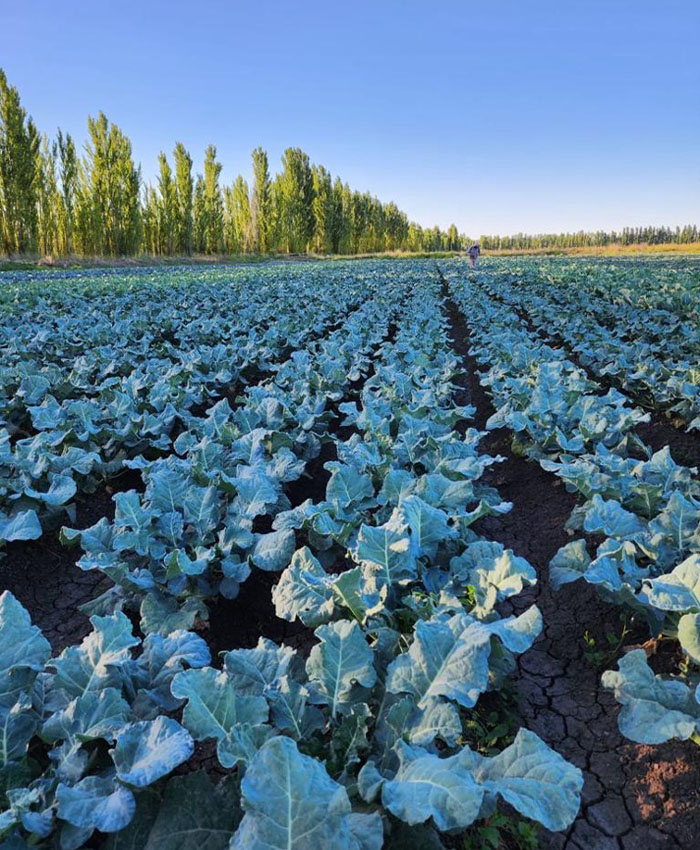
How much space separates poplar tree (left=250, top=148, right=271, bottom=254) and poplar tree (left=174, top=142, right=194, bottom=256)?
9.06 meters

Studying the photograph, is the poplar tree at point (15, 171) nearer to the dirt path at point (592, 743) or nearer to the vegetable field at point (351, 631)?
the vegetable field at point (351, 631)

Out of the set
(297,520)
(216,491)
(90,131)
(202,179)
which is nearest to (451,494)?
(297,520)

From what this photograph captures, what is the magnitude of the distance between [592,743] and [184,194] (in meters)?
45.9

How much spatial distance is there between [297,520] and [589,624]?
130 centimetres

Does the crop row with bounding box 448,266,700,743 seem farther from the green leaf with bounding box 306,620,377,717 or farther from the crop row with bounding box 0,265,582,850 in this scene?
the green leaf with bounding box 306,620,377,717

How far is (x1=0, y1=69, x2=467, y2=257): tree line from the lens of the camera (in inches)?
1183

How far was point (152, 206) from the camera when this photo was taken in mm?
41031

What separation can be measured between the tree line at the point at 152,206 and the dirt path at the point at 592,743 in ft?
115

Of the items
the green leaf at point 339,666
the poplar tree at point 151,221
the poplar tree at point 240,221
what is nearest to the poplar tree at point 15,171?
the poplar tree at point 151,221

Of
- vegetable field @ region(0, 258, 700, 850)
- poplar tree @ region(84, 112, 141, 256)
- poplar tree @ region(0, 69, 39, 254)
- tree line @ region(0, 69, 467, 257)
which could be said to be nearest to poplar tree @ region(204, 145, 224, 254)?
tree line @ region(0, 69, 467, 257)

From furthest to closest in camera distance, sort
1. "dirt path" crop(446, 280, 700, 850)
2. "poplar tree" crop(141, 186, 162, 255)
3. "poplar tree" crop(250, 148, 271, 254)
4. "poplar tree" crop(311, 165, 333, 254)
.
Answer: "poplar tree" crop(311, 165, 333, 254) → "poplar tree" crop(250, 148, 271, 254) → "poplar tree" crop(141, 186, 162, 255) → "dirt path" crop(446, 280, 700, 850)

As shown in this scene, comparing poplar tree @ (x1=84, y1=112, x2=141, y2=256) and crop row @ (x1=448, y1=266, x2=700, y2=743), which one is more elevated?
poplar tree @ (x1=84, y1=112, x2=141, y2=256)

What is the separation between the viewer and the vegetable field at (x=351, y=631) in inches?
47.1

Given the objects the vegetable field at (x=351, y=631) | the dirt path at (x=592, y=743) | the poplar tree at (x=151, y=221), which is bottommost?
the dirt path at (x=592, y=743)
